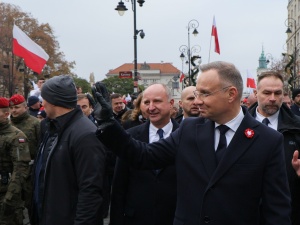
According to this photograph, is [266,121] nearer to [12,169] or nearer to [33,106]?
[12,169]

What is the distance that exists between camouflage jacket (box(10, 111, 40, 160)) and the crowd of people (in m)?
3.64

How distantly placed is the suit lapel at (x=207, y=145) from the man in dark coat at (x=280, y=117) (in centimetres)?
171

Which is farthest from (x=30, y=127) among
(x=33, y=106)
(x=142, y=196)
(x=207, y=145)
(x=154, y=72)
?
(x=154, y=72)

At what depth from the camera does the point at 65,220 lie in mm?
3543

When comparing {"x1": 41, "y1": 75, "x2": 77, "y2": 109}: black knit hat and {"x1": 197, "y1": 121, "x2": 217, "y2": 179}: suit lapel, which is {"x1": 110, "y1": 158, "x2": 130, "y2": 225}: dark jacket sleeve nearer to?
{"x1": 41, "y1": 75, "x2": 77, "y2": 109}: black knit hat

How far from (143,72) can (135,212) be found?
506 feet

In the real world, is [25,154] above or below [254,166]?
below

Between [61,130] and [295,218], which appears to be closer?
[61,130]

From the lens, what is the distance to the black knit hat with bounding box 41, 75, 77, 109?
12.4 ft

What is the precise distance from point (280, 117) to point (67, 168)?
88.1 inches

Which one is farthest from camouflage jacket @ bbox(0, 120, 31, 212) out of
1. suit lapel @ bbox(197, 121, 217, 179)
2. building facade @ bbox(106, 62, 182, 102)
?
building facade @ bbox(106, 62, 182, 102)

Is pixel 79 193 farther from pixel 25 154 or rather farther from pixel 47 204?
pixel 25 154

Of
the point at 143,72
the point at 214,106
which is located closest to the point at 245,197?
the point at 214,106

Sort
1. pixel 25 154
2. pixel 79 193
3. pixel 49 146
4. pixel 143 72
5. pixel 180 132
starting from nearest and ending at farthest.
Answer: pixel 180 132, pixel 79 193, pixel 49 146, pixel 25 154, pixel 143 72
